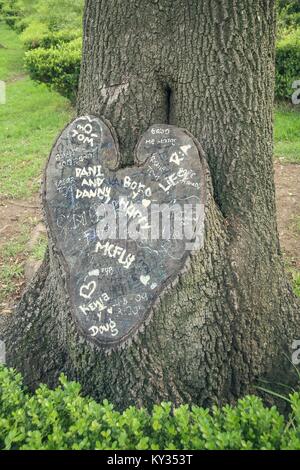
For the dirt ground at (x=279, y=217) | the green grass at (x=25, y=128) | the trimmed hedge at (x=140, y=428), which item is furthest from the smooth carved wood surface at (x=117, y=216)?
the green grass at (x=25, y=128)

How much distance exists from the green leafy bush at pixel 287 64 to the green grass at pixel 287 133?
265 mm

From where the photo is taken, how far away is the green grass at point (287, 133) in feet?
21.9

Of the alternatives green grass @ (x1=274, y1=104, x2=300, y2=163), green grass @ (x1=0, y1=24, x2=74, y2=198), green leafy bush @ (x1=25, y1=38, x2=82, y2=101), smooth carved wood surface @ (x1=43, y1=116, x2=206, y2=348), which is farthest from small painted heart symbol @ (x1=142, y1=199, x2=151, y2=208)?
green leafy bush @ (x1=25, y1=38, x2=82, y2=101)

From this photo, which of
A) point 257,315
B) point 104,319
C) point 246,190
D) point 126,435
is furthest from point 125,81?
point 126,435

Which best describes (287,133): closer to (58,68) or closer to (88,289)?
(58,68)

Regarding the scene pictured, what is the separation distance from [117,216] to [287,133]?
17.2ft

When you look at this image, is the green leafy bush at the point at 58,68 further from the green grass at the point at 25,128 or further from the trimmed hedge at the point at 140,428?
the trimmed hedge at the point at 140,428

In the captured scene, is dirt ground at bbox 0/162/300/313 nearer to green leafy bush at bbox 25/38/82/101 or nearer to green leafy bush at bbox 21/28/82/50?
green leafy bush at bbox 25/38/82/101

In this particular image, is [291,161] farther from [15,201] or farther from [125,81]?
[125,81]

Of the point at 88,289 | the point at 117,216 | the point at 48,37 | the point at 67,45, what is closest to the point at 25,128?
the point at 67,45

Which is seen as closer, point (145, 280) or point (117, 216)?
point (145, 280)

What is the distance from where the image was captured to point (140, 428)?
2230mm

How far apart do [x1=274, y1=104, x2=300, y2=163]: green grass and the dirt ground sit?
230mm
